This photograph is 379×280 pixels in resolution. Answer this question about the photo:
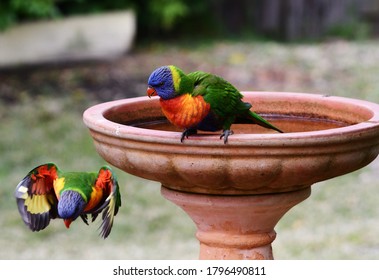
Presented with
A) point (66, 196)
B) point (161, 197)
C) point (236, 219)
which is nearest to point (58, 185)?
point (66, 196)

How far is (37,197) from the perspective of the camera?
2660 mm

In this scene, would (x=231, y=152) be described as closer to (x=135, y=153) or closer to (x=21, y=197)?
(x=135, y=153)

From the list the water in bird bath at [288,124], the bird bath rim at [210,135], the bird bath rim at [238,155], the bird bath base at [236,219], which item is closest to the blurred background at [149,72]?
the water in bird bath at [288,124]

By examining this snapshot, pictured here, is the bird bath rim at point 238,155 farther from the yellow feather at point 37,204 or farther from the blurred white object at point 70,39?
the blurred white object at point 70,39

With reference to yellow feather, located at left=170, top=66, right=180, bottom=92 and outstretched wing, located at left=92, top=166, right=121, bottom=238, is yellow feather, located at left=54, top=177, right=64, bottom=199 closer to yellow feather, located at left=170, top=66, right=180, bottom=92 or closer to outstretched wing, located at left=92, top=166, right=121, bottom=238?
outstretched wing, located at left=92, top=166, right=121, bottom=238

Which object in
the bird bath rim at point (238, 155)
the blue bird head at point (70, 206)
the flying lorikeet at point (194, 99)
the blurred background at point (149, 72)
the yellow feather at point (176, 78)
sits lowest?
the blurred background at point (149, 72)

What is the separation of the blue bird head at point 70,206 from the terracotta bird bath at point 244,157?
0.32 m

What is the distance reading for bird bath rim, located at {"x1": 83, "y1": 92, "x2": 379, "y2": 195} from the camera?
2.57 m

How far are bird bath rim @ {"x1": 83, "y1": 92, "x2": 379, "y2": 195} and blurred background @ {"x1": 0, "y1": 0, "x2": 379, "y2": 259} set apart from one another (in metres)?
2.10

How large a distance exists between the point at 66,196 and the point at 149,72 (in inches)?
247

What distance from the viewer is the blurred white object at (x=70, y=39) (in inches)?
345

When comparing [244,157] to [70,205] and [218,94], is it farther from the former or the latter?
[70,205]

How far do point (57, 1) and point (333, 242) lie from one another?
5.22 m

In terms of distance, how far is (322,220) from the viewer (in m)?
5.46
